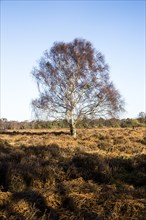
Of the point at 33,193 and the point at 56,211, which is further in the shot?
the point at 33,193

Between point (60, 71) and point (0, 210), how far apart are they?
24.5 meters

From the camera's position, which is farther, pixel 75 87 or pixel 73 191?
pixel 75 87

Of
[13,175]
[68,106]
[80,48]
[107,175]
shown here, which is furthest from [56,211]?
[80,48]

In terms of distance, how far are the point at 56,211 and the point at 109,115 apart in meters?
24.3

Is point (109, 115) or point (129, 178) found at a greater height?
point (109, 115)

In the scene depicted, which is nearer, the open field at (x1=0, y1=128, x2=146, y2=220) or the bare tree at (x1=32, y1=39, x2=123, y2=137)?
the open field at (x1=0, y1=128, x2=146, y2=220)

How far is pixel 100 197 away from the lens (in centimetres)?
660

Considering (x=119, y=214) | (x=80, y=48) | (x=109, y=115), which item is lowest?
(x=119, y=214)

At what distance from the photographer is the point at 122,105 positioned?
30.2 metres

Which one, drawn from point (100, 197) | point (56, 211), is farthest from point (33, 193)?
point (100, 197)

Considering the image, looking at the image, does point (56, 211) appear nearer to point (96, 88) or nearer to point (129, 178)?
point (129, 178)

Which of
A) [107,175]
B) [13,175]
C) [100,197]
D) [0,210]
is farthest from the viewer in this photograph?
[107,175]

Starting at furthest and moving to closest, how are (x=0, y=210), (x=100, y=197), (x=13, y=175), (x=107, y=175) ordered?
(x=107, y=175) → (x=13, y=175) → (x=100, y=197) → (x=0, y=210)

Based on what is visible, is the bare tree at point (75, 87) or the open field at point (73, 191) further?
the bare tree at point (75, 87)
